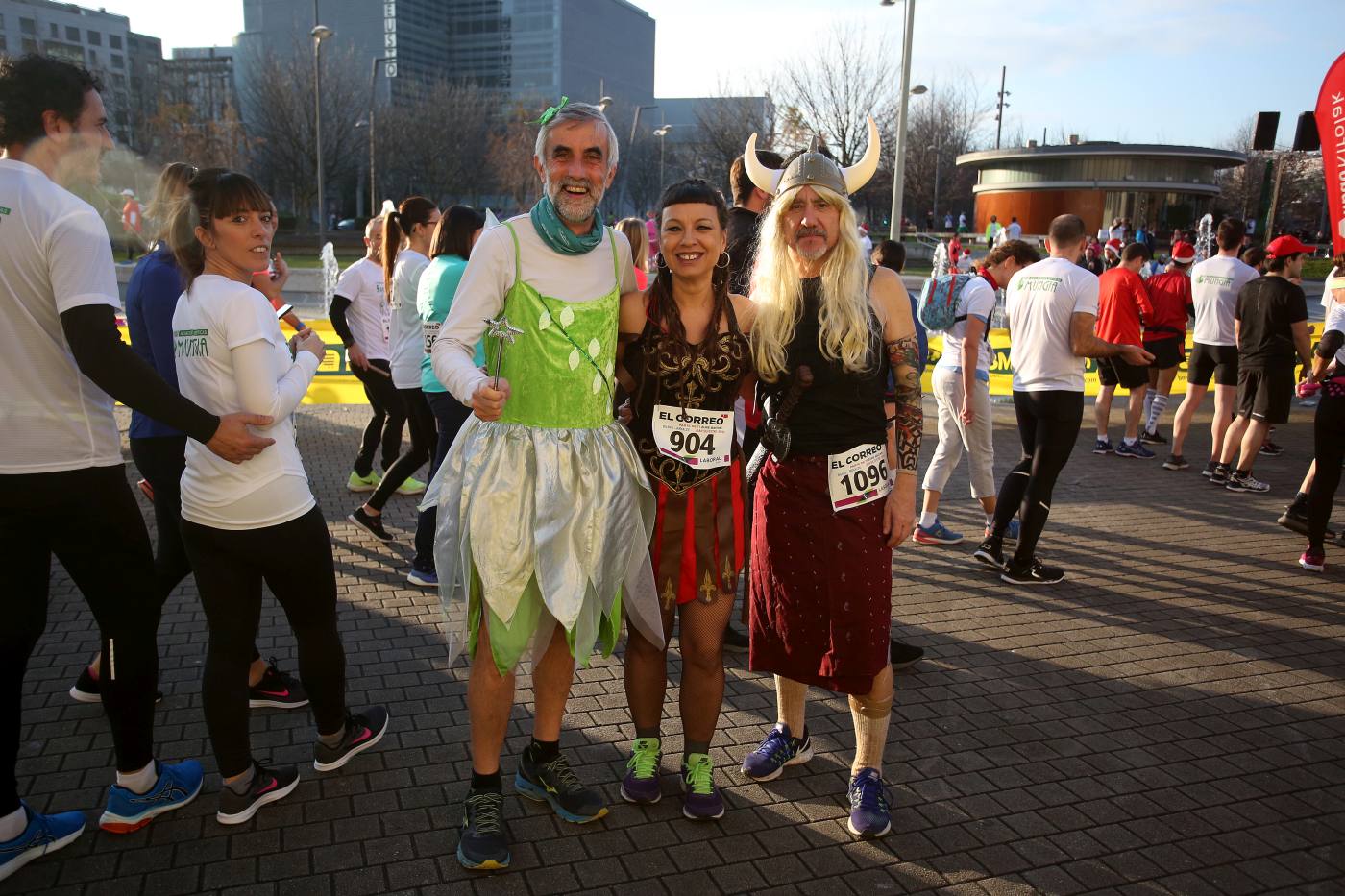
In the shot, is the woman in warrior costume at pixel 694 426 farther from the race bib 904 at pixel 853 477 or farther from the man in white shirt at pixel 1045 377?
the man in white shirt at pixel 1045 377

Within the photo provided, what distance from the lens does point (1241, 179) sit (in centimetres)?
6009

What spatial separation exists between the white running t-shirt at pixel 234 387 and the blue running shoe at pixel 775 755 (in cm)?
182

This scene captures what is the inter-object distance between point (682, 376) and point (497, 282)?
25.5 inches

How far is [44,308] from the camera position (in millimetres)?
2807

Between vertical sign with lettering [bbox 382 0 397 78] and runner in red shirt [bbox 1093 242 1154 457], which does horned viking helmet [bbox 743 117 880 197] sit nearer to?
runner in red shirt [bbox 1093 242 1154 457]

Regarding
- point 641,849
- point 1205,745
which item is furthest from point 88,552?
point 1205,745

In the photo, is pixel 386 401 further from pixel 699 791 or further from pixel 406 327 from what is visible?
pixel 699 791

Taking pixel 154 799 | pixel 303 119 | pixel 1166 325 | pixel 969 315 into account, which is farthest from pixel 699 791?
pixel 303 119

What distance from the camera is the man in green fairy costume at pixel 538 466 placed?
299cm

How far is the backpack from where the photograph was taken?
20.5 feet

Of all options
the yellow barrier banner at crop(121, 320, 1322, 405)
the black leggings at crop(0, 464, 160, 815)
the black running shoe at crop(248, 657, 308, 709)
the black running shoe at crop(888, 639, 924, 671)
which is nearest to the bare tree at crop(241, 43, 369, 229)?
the yellow barrier banner at crop(121, 320, 1322, 405)

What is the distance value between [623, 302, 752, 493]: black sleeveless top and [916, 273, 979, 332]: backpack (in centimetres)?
336

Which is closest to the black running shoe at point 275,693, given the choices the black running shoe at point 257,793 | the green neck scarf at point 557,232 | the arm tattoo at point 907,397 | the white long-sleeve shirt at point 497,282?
the black running shoe at point 257,793

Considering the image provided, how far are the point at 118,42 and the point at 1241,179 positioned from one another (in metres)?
97.9
